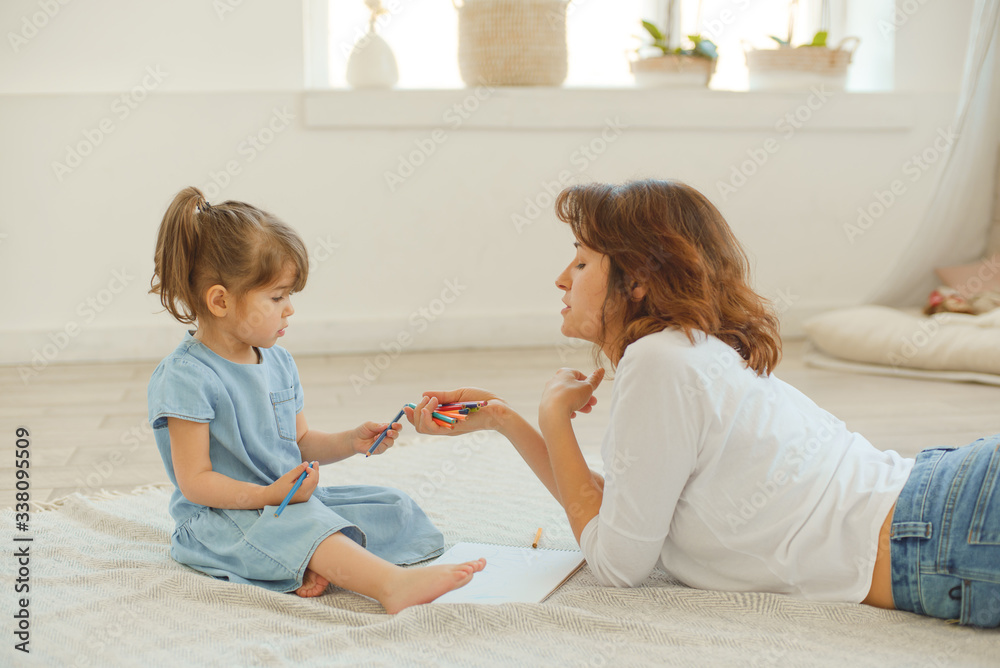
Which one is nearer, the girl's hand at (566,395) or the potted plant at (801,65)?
the girl's hand at (566,395)

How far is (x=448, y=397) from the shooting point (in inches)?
46.4

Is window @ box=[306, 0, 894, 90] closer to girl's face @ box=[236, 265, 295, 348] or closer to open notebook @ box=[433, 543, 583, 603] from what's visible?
girl's face @ box=[236, 265, 295, 348]

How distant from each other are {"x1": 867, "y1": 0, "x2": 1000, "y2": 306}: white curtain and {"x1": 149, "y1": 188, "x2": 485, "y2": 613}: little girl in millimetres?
2099

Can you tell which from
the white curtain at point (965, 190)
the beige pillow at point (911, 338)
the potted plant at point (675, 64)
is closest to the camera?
the beige pillow at point (911, 338)

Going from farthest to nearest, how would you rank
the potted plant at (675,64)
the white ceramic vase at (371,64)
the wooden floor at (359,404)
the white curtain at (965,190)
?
the potted plant at (675,64) < the white ceramic vase at (371,64) < the white curtain at (965,190) < the wooden floor at (359,404)

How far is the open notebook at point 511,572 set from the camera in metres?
1.03

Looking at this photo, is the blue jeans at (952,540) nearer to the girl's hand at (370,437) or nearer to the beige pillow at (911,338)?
the girl's hand at (370,437)

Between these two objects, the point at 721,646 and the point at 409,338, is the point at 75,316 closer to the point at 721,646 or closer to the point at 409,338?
the point at 409,338

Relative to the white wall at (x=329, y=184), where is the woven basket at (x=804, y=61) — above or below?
above

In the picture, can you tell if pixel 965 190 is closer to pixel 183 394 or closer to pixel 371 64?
pixel 371 64

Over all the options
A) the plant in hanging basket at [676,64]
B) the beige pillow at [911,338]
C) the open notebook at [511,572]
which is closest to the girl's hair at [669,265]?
the open notebook at [511,572]

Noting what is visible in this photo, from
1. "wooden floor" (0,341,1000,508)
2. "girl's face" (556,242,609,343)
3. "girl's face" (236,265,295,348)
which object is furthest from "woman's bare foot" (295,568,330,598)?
"wooden floor" (0,341,1000,508)

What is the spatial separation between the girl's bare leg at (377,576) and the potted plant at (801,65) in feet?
7.87

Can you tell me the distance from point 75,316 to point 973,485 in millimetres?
2462
